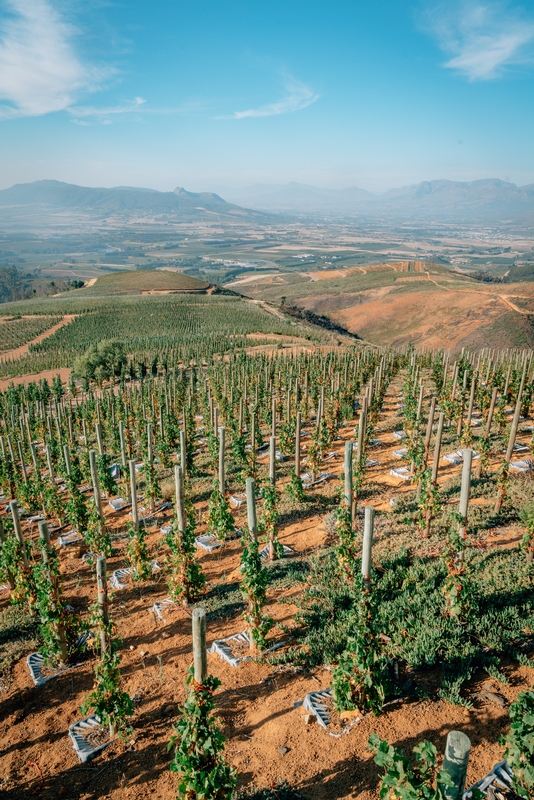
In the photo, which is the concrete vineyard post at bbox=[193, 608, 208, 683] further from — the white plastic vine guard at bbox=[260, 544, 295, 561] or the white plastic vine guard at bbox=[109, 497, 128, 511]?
the white plastic vine guard at bbox=[109, 497, 128, 511]

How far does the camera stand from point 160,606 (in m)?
8.57

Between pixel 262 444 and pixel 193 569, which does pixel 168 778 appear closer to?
pixel 193 569

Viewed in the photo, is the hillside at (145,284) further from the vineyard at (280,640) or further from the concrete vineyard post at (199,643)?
the concrete vineyard post at (199,643)

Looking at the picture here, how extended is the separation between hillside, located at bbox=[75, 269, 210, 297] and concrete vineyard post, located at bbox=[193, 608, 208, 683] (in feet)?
270

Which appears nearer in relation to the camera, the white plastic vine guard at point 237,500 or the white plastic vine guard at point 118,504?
the white plastic vine guard at point 237,500

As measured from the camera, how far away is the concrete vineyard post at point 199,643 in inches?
183

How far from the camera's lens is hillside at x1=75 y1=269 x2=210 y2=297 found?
8481 centimetres

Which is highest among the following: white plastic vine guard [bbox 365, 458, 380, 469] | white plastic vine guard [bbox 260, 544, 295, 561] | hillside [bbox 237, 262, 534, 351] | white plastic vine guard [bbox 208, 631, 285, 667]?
white plastic vine guard [bbox 208, 631, 285, 667]

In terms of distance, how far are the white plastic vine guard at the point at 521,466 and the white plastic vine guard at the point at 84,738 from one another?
1117 cm

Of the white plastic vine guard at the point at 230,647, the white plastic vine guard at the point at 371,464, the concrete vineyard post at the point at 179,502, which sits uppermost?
the concrete vineyard post at the point at 179,502

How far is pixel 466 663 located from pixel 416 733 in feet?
3.74

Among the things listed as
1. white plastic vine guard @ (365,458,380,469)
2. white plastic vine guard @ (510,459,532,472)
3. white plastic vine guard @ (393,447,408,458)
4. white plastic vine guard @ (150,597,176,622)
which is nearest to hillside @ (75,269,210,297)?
white plastic vine guard @ (393,447,408,458)

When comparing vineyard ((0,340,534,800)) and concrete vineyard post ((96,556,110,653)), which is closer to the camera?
vineyard ((0,340,534,800))

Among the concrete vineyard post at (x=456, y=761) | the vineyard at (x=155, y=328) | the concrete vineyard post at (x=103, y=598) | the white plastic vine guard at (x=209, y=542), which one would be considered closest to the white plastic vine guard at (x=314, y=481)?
the white plastic vine guard at (x=209, y=542)
